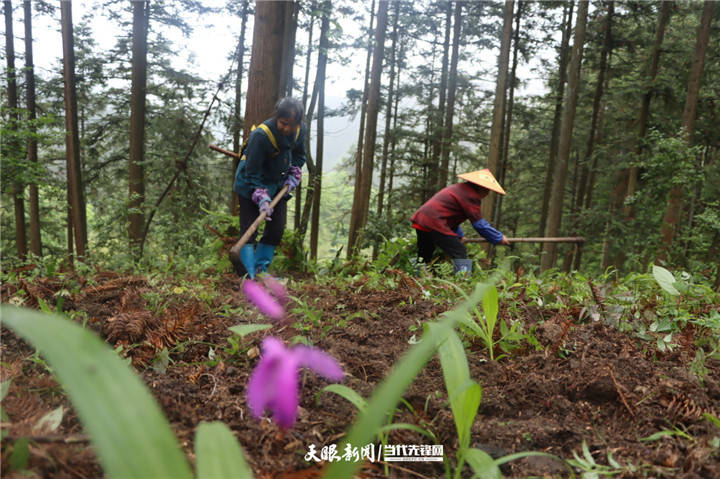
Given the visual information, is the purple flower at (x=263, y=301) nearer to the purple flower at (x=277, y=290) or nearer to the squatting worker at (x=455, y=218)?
the purple flower at (x=277, y=290)

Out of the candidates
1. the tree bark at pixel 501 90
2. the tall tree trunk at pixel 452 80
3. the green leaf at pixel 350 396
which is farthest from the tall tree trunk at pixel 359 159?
the green leaf at pixel 350 396

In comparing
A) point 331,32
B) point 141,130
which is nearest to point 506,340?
point 331,32

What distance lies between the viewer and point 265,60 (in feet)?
18.2

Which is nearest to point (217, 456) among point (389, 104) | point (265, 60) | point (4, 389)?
point (4, 389)

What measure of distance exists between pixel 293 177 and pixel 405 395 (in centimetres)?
359

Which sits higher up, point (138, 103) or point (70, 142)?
point (138, 103)

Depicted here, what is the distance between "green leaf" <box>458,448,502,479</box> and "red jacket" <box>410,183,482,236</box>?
183 inches

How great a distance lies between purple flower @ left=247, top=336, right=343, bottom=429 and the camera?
1.22 meters

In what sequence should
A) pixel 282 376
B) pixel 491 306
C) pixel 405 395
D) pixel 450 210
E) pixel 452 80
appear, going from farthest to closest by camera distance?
pixel 452 80
pixel 450 210
pixel 491 306
pixel 405 395
pixel 282 376

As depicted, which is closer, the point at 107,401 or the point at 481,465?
the point at 107,401

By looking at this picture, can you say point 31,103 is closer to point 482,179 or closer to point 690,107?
point 482,179

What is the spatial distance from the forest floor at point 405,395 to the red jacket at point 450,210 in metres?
3.29

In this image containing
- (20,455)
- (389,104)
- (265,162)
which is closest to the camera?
(20,455)

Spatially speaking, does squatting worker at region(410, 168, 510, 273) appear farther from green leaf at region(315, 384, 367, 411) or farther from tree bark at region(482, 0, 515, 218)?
tree bark at region(482, 0, 515, 218)
